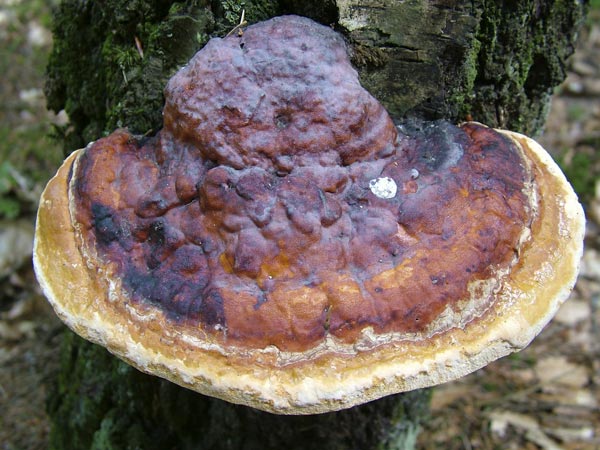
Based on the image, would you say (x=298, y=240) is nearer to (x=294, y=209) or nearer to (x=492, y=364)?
(x=294, y=209)

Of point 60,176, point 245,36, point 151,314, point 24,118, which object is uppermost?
point 245,36

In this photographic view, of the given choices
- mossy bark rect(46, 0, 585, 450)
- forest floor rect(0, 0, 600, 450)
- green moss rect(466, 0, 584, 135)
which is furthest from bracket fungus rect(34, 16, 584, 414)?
forest floor rect(0, 0, 600, 450)

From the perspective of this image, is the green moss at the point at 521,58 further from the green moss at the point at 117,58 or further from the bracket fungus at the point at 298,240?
the green moss at the point at 117,58

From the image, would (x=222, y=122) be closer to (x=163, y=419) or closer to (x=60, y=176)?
(x=60, y=176)

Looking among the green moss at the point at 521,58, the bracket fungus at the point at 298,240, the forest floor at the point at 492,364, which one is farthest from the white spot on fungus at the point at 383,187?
the forest floor at the point at 492,364

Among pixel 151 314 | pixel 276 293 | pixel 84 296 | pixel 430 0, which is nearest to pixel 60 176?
pixel 84 296

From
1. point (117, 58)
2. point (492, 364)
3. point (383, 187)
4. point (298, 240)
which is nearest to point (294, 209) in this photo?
point (298, 240)

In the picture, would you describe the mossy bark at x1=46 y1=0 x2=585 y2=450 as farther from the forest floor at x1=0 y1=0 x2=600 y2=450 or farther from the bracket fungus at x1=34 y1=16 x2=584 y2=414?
the forest floor at x1=0 y1=0 x2=600 y2=450
